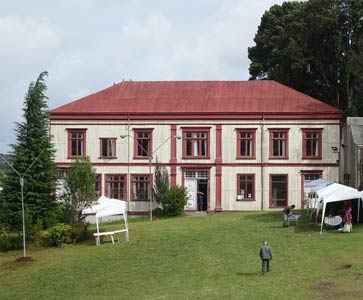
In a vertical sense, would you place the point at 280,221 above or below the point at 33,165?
below

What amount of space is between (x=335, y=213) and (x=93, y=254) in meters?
12.6

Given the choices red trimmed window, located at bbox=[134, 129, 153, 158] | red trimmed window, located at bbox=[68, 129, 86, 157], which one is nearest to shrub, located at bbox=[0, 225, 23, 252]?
red trimmed window, located at bbox=[68, 129, 86, 157]

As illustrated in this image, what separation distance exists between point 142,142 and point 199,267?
22.3m

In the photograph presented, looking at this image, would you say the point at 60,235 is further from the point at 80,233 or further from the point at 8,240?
the point at 8,240

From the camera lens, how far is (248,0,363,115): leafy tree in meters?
53.0

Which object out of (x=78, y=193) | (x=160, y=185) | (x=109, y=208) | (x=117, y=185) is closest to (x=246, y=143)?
(x=160, y=185)

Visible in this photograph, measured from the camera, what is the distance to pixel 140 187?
4575 centimetres

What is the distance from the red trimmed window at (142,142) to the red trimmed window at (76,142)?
3.79 m

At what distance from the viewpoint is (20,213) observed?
35156 millimetres

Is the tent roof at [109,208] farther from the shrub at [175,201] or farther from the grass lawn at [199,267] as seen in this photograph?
the shrub at [175,201]

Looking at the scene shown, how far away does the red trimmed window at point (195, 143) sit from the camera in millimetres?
45312

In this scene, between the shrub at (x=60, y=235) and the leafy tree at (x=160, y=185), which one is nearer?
the shrub at (x=60, y=235)

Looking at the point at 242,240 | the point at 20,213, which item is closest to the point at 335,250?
the point at 242,240

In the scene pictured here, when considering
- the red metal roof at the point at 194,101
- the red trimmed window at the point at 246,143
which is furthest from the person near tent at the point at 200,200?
the red metal roof at the point at 194,101
